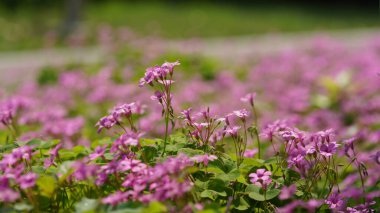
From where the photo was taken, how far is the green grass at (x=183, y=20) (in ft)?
42.0

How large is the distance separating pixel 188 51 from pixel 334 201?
6267 mm

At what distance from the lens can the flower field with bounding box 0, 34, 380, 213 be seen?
238 cm

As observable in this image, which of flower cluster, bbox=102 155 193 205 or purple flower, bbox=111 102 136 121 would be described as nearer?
flower cluster, bbox=102 155 193 205

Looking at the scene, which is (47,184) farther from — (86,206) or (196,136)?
(196,136)

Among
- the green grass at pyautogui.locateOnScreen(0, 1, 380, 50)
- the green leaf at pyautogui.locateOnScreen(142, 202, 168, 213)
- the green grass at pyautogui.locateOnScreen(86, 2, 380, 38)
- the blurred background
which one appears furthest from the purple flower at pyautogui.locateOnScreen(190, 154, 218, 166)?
the green grass at pyautogui.locateOnScreen(86, 2, 380, 38)

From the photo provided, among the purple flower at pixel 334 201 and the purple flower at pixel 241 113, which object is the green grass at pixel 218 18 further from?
the purple flower at pixel 334 201

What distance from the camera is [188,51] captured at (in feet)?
29.0

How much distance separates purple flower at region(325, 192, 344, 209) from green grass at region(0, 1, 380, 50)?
9260mm

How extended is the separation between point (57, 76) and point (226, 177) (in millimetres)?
5321

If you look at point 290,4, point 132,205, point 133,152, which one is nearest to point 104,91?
point 133,152

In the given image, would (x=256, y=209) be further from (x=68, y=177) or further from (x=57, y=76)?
(x=57, y=76)

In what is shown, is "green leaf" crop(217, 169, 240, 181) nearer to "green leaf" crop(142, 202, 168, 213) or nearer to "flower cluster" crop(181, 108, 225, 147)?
"flower cluster" crop(181, 108, 225, 147)

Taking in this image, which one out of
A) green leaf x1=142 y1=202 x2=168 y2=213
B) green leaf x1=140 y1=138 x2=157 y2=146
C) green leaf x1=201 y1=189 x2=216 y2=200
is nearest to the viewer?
green leaf x1=142 y1=202 x2=168 y2=213

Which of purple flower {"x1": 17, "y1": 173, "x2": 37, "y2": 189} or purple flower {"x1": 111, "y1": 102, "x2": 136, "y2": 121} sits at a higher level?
purple flower {"x1": 111, "y1": 102, "x2": 136, "y2": 121}
